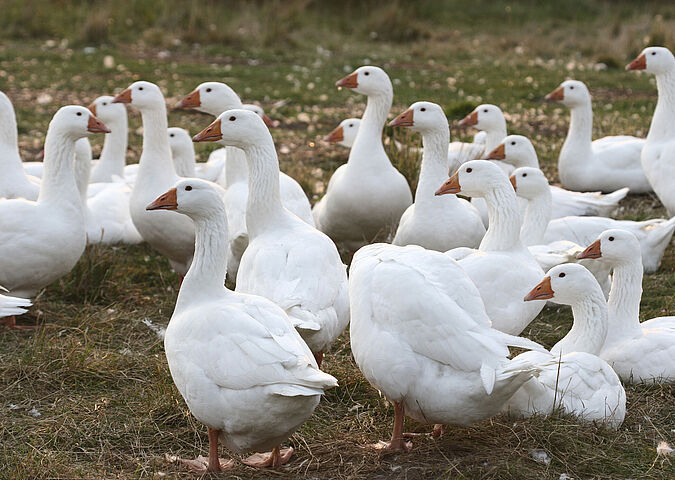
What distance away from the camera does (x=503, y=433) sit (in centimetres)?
445

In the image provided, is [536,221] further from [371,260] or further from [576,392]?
[371,260]

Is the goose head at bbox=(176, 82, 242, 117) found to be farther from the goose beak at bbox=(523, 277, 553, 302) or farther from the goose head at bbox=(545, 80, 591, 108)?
the goose head at bbox=(545, 80, 591, 108)

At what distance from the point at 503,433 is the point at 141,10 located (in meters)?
17.7

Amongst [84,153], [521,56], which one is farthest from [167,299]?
[521,56]

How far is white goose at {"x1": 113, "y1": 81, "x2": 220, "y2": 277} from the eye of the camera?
6.80 m

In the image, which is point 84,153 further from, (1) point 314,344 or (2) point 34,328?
(1) point 314,344

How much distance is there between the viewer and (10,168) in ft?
24.0

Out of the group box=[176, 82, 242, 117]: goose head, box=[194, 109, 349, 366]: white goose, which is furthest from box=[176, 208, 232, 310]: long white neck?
box=[176, 82, 242, 117]: goose head

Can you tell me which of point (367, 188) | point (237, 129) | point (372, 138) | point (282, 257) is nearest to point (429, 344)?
point (282, 257)

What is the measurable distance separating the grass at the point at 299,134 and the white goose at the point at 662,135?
55 cm

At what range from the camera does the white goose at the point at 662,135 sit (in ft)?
25.7

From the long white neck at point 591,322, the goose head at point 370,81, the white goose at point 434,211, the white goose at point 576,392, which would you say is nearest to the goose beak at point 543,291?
the long white neck at point 591,322

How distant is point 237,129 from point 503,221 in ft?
5.96

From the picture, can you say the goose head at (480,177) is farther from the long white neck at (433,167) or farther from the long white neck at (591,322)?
the long white neck at (591,322)
